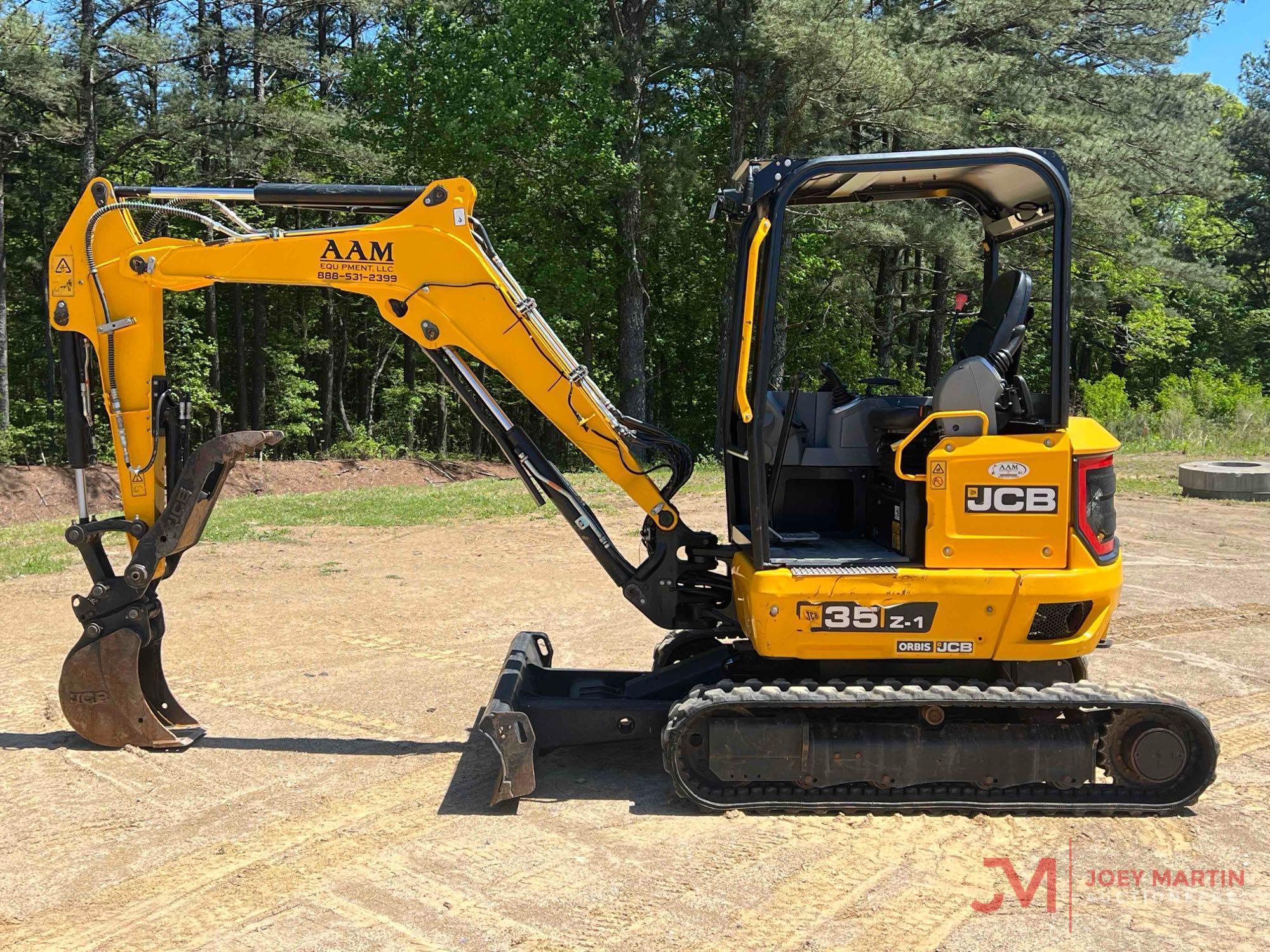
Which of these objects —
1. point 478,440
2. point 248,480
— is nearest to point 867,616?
point 248,480

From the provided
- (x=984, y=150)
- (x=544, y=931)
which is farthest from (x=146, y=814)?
(x=984, y=150)

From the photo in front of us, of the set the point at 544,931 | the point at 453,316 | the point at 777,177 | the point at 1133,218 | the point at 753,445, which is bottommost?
the point at 544,931

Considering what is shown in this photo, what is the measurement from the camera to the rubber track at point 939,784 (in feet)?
16.2

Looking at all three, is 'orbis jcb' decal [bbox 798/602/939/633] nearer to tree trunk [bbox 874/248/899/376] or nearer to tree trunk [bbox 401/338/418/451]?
tree trunk [bbox 874/248/899/376]

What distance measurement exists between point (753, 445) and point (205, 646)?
5086 mm

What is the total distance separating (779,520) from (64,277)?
4058 millimetres

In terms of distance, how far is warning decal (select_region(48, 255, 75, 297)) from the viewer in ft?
18.6

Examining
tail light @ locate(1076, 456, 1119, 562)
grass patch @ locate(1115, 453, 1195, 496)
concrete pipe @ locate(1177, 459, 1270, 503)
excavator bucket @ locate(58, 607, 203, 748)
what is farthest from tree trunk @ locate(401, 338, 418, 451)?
tail light @ locate(1076, 456, 1119, 562)

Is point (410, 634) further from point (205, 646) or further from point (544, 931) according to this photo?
point (544, 931)

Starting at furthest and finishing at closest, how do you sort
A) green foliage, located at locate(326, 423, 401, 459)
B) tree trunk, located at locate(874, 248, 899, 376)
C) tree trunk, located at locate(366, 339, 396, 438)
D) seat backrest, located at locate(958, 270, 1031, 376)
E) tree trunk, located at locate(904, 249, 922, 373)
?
tree trunk, located at locate(366, 339, 396, 438) → tree trunk, located at locate(904, 249, 922, 373) → tree trunk, located at locate(874, 248, 899, 376) → green foliage, located at locate(326, 423, 401, 459) → seat backrest, located at locate(958, 270, 1031, 376)

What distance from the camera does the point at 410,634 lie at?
8.49 m

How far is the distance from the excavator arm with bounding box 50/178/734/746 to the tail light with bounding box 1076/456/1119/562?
1883 mm

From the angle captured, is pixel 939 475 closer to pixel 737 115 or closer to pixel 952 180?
pixel 952 180

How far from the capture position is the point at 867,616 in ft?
16.5
